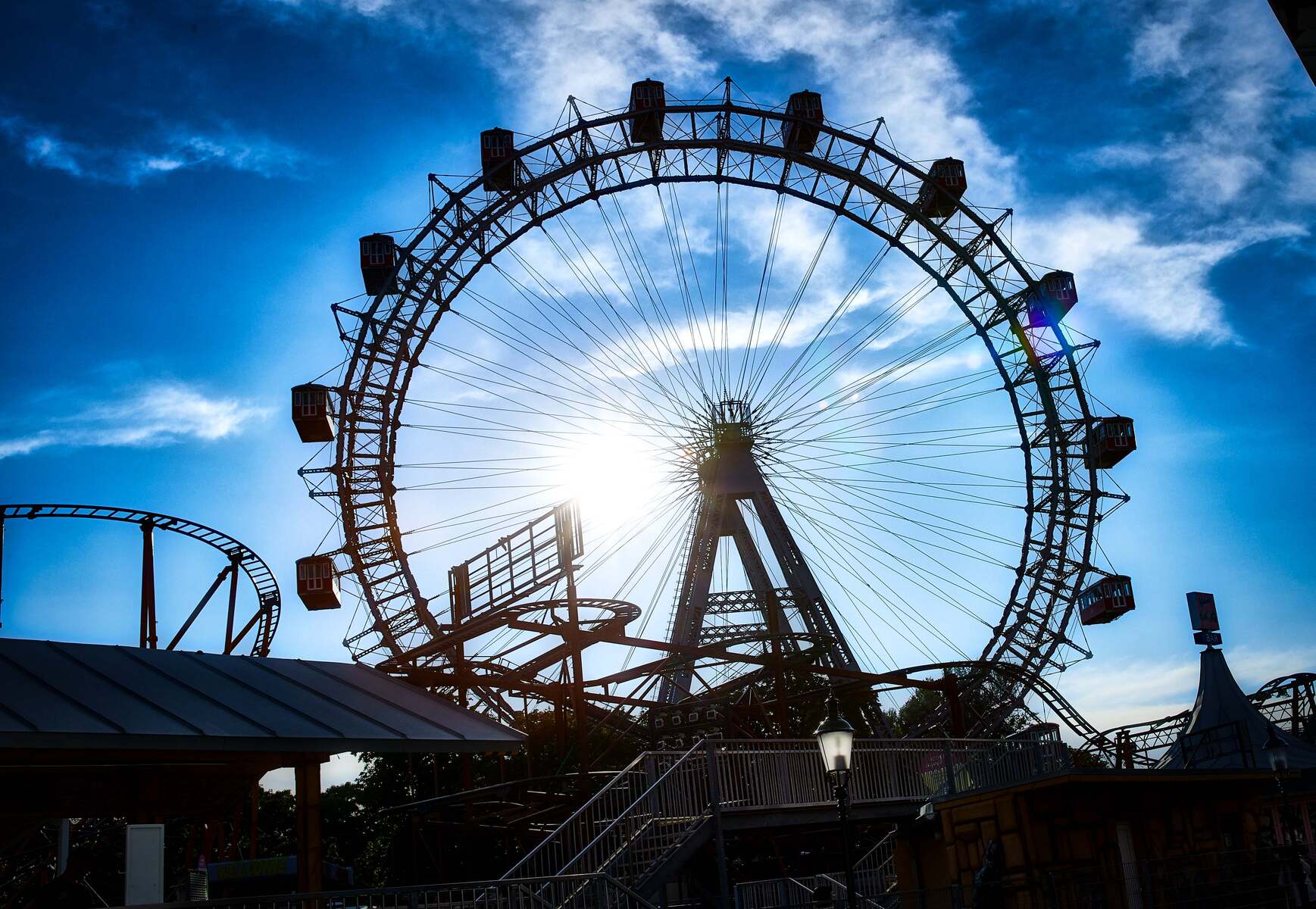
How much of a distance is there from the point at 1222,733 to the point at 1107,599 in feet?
36.6

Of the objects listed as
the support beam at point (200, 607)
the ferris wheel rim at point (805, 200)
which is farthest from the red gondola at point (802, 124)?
the support beam at point (200, 607)

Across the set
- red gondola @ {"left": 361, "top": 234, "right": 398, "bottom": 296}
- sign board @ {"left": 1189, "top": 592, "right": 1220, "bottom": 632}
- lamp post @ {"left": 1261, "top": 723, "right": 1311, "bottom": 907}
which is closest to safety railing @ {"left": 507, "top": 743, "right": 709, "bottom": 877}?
lamp post @ {"left": 1261, "top": 723, "right": 1311, "bottom": 907}

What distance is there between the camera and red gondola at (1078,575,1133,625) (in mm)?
33469

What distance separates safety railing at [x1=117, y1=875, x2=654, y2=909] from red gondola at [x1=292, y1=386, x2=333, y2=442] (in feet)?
53.8

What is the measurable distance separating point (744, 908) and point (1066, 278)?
23.1 metres

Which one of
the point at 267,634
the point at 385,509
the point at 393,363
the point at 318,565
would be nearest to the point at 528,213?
the point at 393,363

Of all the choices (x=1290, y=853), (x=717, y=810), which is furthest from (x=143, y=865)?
(x=1290, y=853)

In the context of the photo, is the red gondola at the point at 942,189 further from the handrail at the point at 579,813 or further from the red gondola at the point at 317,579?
the handrail at the point at 579,813

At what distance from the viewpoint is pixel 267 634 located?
31.6 metres

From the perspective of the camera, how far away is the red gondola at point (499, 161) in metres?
31.2

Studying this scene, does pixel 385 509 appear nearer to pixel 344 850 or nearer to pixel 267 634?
pixel 267 634

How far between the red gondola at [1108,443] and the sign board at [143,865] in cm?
2977

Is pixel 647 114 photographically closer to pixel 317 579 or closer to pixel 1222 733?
pixel 317 579

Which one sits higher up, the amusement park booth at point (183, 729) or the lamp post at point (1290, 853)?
the amusement park booth at point (183, 729)
